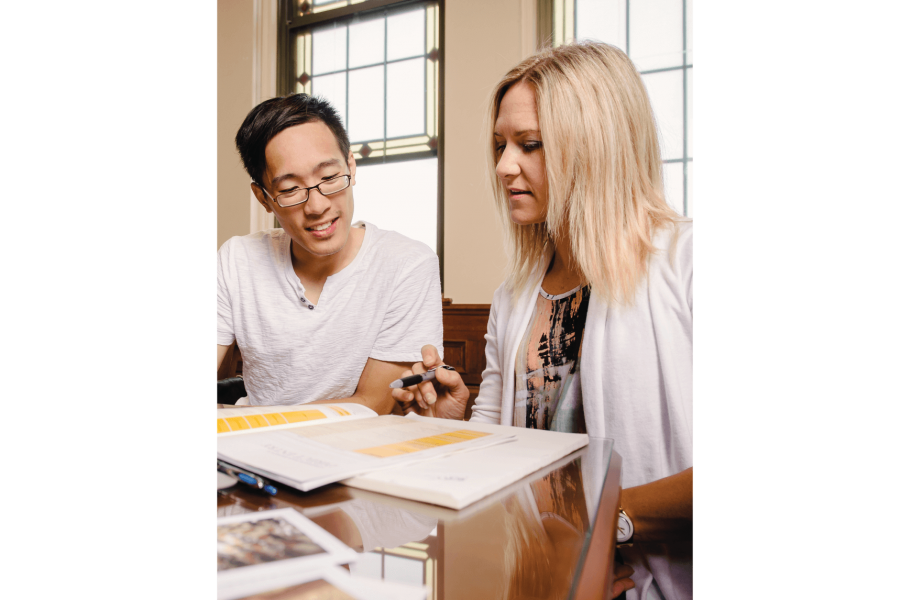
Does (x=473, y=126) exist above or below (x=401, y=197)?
above

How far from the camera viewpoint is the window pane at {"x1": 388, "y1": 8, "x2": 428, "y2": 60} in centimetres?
142

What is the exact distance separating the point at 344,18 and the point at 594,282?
3.42 ft

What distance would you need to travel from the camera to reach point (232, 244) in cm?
118

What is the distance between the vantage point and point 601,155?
81 cm

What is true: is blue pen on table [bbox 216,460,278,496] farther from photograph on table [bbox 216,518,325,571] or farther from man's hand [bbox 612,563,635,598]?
man's hand [bbox 612,563,635,598]

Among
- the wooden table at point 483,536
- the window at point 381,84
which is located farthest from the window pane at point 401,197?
the wooden table at point 483,536

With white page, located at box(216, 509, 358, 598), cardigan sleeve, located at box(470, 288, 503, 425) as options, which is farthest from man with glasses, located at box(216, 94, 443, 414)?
white page, located at box(216, 509, 358, 598)

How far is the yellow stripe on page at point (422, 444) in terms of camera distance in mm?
401

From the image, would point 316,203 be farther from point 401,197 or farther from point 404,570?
point 404,570

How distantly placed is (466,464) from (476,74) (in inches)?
59.7

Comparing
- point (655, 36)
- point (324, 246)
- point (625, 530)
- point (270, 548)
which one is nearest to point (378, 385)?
point (324, 246)
